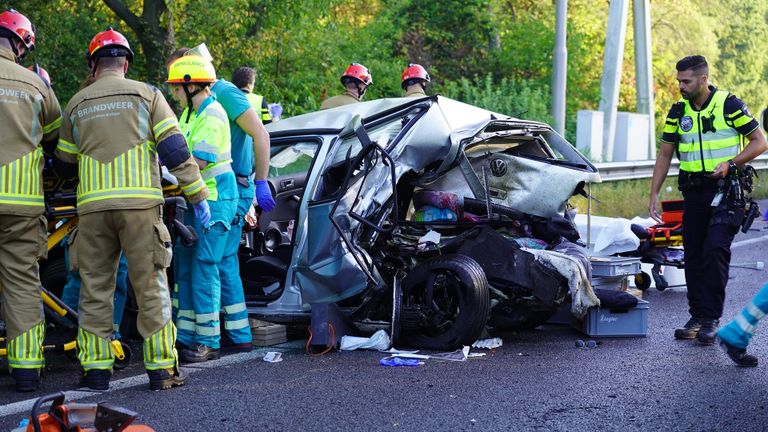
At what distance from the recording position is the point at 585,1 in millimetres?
27625

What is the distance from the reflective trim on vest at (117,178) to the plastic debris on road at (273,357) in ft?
4.29

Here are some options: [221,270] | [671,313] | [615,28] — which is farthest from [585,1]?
[221,270]

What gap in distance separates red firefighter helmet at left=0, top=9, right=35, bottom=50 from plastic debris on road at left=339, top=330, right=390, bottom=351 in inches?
101

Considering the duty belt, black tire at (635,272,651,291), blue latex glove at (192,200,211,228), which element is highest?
the duty belt

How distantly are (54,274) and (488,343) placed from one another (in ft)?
9.29

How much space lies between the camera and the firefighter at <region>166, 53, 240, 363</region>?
253 inches

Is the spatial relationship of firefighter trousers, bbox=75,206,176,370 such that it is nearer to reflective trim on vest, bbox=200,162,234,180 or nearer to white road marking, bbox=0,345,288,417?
white road marking, bbox=0,345,288,417

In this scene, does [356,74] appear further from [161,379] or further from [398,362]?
[161,379]

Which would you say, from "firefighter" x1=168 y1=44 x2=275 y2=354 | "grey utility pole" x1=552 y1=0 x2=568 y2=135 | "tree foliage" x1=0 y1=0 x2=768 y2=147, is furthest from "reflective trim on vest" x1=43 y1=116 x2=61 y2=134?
"grey utility pole" x1=552 y1=0 x2=568 y2=135

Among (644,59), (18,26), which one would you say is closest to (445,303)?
(18,26)

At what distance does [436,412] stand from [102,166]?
216cm

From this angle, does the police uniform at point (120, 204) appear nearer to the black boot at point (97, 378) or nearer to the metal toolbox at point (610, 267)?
the black boot at point (97, 378)

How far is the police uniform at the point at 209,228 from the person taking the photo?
21.1 feet

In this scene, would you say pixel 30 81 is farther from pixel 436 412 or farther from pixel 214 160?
pixel 436 412
